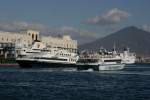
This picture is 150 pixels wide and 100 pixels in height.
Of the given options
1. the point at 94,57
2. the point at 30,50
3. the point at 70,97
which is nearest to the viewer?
the point at 70,97

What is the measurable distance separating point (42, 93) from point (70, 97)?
5362mm

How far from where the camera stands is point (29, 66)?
6747 inches

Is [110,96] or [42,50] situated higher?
[42,50]

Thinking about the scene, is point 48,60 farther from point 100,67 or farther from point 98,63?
point 100,67

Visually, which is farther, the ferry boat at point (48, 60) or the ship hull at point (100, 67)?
the ferry boat at point (48, 60)

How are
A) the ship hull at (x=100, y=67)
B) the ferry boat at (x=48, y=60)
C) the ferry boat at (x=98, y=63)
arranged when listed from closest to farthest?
the ship hull at (x=100, y=67) < the ferry boat at (x=98, y=63) < the ferry boat at (x=48, y=60)

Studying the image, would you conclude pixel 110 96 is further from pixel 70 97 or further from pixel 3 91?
pixel 3 91

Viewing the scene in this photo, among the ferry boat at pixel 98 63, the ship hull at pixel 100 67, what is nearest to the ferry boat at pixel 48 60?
the ferry boat at pixel 98 63

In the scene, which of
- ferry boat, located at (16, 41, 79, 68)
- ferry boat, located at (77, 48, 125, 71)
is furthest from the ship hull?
ferry boat, located at (16, 41, 79, 68)

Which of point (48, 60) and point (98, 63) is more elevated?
point (48, 60)

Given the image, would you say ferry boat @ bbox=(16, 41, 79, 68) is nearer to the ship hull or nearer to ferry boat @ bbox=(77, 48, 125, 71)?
ferry boat @ bbox=(77, 48, 125, 71)

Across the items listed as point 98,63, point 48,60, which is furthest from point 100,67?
point 48,60

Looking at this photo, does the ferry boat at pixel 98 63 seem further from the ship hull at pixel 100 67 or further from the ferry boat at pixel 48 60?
the ferry boat at pixel 48 60

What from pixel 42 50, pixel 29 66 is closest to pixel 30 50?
pixel 42 50
